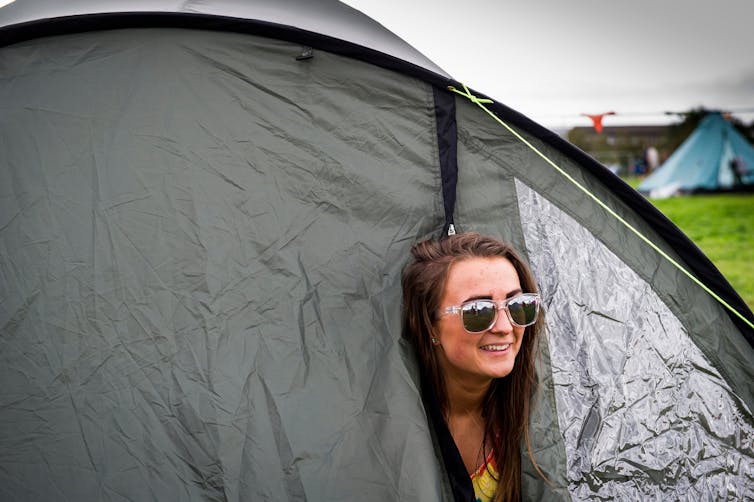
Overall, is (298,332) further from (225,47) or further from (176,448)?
(225,47)

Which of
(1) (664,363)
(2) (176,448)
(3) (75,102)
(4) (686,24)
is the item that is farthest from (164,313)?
(4) (686,24)

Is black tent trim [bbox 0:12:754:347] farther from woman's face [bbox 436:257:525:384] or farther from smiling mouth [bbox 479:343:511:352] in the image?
smiling mouth [bbox 479:343:511:352]

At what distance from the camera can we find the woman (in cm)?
185

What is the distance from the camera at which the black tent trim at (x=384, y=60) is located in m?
2.08

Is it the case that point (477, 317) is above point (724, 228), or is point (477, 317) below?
above

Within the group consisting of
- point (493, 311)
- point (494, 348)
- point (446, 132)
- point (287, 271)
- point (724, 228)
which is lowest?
point (724, 228)

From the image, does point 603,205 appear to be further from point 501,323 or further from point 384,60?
point 384,60

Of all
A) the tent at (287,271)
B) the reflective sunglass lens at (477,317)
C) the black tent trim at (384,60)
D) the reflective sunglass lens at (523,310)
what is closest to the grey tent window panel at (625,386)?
the tent at (287,271)

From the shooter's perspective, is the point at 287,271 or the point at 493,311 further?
the point at 287,271

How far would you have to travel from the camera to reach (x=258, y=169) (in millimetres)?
2072

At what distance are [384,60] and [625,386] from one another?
1.19m

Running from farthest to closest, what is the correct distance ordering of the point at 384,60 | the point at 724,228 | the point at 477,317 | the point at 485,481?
1. the point at 724,228
2. the point at 384,60
3. the point at 485,481
4. the point at 477,317

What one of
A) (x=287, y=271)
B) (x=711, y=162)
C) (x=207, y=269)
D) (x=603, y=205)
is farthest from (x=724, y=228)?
(x=207, y=269)

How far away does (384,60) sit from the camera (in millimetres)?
2104
